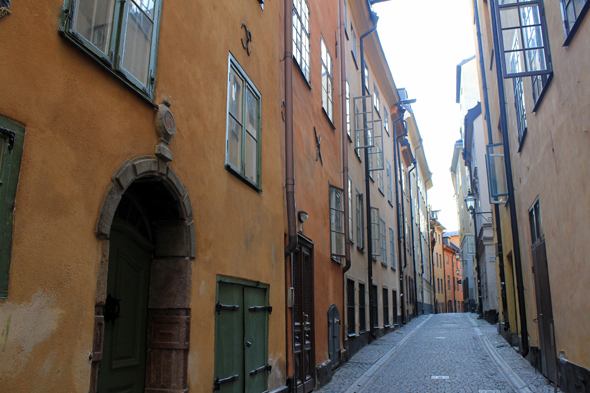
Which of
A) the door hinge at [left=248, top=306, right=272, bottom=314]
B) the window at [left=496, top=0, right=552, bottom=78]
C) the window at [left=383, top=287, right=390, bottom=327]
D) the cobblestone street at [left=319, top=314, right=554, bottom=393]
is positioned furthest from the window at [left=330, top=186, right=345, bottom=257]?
the window at [left=383, top=287, right=390, bottom=327]

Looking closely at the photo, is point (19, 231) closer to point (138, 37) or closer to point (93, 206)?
point (93, 206)

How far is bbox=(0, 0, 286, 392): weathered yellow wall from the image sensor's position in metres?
3.03

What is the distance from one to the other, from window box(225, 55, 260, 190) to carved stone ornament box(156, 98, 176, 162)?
4.74 ft

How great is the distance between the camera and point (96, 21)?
3.98 meters

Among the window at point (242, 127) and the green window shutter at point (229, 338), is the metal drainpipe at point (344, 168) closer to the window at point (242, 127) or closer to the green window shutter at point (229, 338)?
the window at point (242, 127)

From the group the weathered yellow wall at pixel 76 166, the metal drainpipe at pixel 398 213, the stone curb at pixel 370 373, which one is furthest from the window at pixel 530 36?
the metal drainpipe at pixel 398 213

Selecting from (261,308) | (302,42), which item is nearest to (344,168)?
(302,42)

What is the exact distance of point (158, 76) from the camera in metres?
4.75

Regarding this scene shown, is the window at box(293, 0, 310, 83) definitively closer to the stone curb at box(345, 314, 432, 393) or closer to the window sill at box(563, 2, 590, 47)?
the window sill at box(563, 2, 590, 47)

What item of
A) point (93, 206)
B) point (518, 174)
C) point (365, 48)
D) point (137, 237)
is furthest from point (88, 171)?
point (365, 48)

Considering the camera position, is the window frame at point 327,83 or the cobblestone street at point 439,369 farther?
the window frame at point 327,83

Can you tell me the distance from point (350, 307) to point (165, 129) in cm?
1021

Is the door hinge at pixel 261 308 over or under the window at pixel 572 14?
under

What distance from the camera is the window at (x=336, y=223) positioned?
11.7 metres
